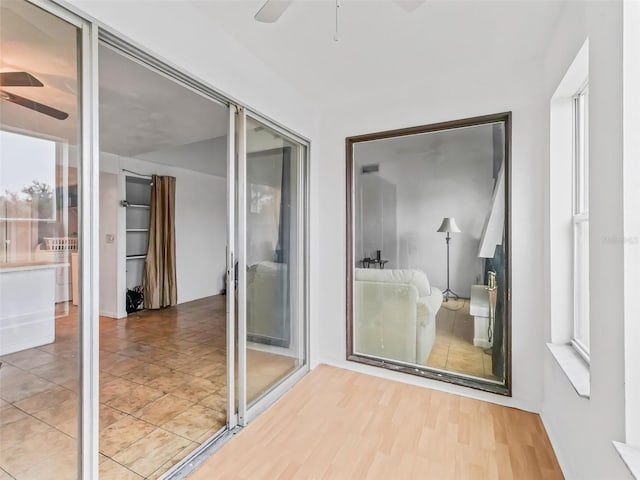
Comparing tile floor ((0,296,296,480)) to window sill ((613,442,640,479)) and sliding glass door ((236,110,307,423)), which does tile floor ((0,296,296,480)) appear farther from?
window sill ((613,442,640,479))

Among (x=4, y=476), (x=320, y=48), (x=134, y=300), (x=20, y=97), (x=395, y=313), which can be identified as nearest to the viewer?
(x=20, y=97)

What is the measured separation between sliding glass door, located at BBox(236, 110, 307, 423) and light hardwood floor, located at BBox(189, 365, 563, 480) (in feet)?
1.02

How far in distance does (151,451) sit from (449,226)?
263 centimetres

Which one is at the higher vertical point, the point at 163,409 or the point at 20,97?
the point at 20,97

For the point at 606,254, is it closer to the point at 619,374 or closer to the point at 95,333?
the point at 619,374

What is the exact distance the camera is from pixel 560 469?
5.57 ft

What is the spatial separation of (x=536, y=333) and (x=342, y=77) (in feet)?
8.12

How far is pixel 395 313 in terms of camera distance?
286cm

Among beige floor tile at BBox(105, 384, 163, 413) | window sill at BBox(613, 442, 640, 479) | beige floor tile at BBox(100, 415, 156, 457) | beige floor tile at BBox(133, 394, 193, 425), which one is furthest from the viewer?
beige floor tile at BBox(105, 384, 163, 413)

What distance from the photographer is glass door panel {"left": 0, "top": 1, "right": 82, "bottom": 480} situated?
126 cm

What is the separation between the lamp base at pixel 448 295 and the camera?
262 cm

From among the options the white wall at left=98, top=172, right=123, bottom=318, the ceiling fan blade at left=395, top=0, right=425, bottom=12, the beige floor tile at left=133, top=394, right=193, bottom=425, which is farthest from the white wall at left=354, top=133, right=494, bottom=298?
the white wall at left=98, top=172, right=123, bottom=318

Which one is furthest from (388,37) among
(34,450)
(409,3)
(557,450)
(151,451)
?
(34,450)

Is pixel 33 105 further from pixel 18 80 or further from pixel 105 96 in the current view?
pixel 105 96
